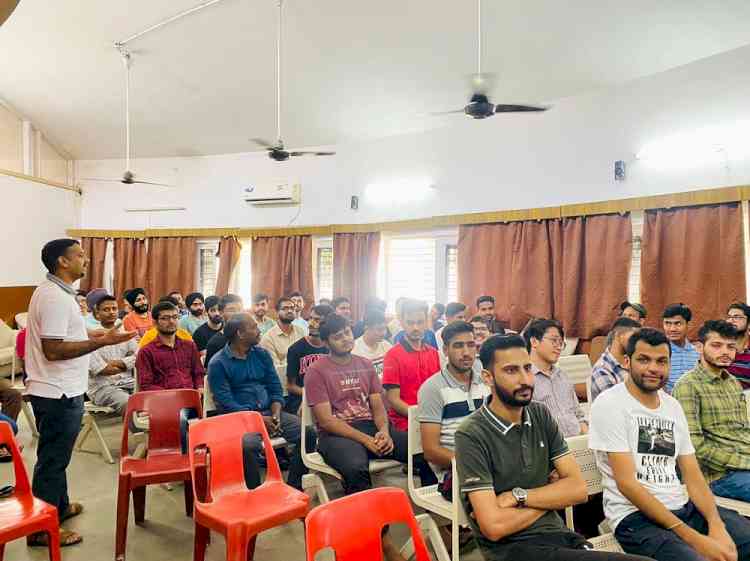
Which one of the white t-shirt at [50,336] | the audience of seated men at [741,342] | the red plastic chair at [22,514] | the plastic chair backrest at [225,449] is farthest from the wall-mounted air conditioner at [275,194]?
the red plastic chair at [22,514]

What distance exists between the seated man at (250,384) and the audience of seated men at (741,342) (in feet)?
9.65

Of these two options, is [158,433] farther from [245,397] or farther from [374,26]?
[374,26]

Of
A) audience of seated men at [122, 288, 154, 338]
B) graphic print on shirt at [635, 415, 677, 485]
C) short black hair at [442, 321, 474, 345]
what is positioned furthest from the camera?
audience of seated men at [122, 288, 154, 338]

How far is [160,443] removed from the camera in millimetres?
2879

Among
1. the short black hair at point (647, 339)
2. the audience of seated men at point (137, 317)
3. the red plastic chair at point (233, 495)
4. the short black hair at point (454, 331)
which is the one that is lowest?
the red plastic chair at point (233, 495)

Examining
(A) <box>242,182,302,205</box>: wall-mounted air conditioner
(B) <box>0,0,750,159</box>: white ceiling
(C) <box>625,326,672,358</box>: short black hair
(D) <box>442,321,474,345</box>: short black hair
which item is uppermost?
(B) <box>0,0,750,159</box>: white ceiling

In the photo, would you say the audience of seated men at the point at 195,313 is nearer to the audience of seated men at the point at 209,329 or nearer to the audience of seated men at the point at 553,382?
the audience of seated men at the point at 209,329

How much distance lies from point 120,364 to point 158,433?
1555 mm

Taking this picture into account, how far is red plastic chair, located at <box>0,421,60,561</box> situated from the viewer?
196 cm

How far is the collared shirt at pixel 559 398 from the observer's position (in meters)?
2.81

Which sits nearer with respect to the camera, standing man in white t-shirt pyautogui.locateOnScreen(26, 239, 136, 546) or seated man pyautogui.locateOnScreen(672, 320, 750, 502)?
seated man pyautogui.locateOnScreen(672, 320, 750, 502)

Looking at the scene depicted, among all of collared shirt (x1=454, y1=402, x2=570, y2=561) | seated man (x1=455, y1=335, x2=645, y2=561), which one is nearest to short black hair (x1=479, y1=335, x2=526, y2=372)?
seated man (x1=455, y1=335, x2=645, y2=561)

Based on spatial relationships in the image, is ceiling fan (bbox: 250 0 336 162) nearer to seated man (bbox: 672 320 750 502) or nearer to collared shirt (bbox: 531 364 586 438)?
collared shirt (bbox: 531 364 586 438)

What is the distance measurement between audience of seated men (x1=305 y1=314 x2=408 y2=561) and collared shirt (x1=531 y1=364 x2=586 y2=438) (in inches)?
32.1
